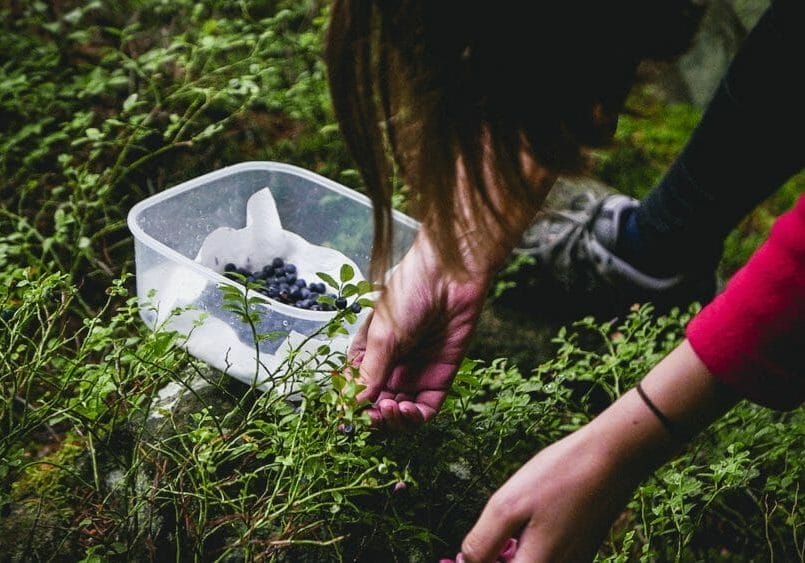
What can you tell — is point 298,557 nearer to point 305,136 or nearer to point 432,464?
point 432,464

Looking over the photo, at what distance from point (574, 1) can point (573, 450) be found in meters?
0.53

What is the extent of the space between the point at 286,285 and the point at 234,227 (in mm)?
269

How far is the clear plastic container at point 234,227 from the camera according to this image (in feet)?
4.27

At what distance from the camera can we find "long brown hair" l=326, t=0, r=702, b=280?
2.74 ft

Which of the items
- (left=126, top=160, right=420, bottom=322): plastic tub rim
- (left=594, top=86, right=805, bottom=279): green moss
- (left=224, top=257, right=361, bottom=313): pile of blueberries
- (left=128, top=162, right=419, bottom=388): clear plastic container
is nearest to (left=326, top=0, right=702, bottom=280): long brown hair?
(left=126, top=160, right=420, bottom=322): plastic tub rim

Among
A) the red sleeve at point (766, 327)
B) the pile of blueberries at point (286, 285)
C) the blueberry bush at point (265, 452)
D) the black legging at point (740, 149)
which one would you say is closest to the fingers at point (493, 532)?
the blueberry bush at point (265, 452)

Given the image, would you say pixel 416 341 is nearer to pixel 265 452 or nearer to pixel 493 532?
pixel 265 452

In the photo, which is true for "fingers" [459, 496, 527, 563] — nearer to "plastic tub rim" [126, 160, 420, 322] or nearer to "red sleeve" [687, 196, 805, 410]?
"red sleeve" [687, 196, 805, 410]

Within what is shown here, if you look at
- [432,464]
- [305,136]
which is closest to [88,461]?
[432,464]

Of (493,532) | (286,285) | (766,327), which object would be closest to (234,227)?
(286,285)

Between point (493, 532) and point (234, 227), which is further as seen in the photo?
point (234, 227)

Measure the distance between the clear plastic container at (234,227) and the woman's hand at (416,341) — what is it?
96mm

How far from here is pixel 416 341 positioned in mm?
1207

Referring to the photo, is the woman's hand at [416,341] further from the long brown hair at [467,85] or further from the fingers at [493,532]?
the fingers at [493,532]
